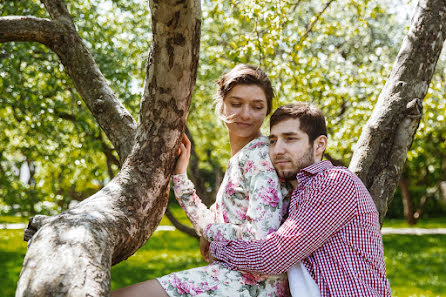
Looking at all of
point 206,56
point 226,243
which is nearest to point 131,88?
point 206,56

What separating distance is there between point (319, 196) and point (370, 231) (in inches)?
12.6

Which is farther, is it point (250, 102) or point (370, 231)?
point (250, 102)

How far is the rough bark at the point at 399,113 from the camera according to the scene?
3305mm

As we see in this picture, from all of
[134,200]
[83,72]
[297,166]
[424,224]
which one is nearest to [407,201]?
[424,224]

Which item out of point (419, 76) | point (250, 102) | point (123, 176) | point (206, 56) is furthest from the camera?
point (206, 56)

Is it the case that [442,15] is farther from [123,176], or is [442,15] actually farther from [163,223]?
[163,223]

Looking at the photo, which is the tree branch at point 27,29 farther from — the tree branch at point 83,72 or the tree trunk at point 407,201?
the tree trunk at point 407,201

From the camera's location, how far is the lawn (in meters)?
8.51

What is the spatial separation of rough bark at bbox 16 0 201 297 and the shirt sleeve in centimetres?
64

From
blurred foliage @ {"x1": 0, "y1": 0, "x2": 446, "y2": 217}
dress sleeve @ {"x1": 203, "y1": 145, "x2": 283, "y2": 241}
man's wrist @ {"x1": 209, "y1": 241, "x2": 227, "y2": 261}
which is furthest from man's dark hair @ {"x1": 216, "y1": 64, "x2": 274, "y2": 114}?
blurred foliage @ {"x1": 0, "y1": 0, "x2": 446, "y2": 217}

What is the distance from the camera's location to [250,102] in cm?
310

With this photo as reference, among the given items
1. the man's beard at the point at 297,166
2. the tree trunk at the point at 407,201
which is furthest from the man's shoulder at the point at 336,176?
the tree trunk at the point at 407,201

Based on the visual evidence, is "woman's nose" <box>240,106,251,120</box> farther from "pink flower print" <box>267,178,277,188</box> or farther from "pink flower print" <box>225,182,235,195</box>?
"pink flower print" <box>267,178,277,188</box>

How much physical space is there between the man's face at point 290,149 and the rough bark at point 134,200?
0.54 meters
